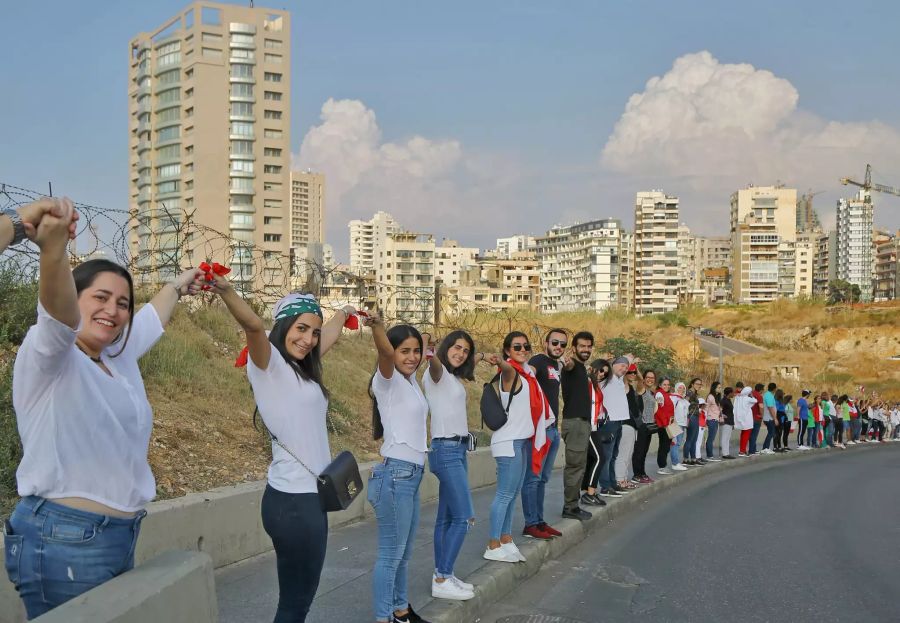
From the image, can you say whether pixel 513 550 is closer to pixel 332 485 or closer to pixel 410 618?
pixel 410 618

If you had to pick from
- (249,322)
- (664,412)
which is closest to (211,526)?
(249,322)

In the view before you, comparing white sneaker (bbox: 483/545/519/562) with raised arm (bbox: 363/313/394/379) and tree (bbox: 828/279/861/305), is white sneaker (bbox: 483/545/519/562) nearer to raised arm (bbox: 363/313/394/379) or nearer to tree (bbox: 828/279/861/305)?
raised arm (bbox: 363/313/394/379)

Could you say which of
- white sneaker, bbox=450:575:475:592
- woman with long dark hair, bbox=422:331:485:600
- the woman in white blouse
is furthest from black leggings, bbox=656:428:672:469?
the woman in white blouse

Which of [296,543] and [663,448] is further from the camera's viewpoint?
[663,448]

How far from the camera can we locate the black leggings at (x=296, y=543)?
160 inches

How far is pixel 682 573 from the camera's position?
8.37 m

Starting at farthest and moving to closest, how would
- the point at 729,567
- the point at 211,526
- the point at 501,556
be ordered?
the point at 729,567, the point at 501,556, the point at 211,526

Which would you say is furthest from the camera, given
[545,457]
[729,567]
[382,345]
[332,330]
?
[545,457]

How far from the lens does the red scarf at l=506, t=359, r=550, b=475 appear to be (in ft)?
26.2

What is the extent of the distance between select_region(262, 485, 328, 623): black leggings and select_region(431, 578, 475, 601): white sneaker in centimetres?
242

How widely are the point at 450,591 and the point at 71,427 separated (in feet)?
12.9

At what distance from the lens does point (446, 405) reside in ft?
21.2

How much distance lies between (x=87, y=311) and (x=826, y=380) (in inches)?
3272

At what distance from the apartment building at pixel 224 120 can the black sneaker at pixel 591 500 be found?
94.0m
